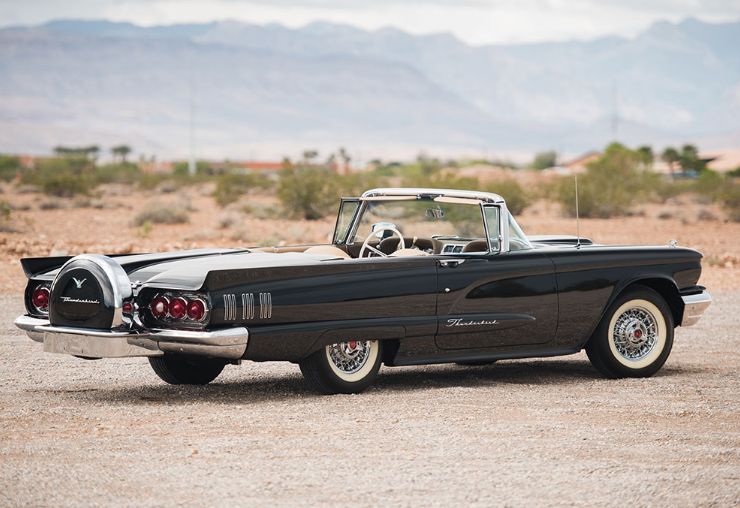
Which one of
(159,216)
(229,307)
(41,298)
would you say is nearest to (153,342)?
(229,307)

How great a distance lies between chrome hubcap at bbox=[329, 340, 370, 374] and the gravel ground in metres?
0.24

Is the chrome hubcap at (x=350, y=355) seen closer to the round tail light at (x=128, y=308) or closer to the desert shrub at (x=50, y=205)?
the round tail light at (x=128, y=308)

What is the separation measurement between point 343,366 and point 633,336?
2.50 metres

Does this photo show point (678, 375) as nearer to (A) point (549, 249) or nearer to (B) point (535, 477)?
(A) point (549, 249)

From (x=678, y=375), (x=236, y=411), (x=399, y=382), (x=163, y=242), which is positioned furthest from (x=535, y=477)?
(x=163, y=242)

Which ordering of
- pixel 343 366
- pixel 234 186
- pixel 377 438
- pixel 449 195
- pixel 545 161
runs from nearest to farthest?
1. pixel 377 438
2. pixel 343 366
3. pixel 449 195
4. pixel 234 186
5. pixel 545 161

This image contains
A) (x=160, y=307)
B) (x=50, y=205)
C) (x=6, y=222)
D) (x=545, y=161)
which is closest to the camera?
(x=160, y=307)

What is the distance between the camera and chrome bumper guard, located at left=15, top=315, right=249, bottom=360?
8.55 m

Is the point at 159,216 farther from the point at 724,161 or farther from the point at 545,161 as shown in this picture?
the point at 724,161

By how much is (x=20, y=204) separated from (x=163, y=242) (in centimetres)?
1683

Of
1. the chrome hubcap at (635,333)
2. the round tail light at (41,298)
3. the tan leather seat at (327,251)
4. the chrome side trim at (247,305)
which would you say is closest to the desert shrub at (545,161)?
the chrome hubcap at (635,333)

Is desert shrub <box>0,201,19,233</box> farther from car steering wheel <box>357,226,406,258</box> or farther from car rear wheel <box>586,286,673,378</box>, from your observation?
car rear wheel <box>586,286,673,378</box>

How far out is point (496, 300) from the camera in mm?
9781

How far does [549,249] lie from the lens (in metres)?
10.1
